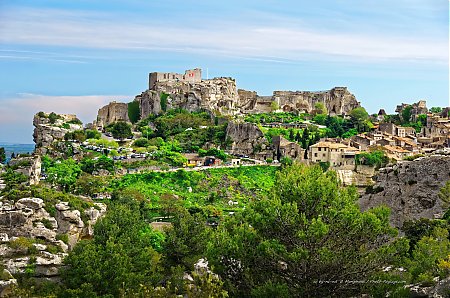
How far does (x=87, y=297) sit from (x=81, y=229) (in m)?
11.2

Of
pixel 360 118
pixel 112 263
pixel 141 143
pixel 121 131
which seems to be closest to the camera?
pixel 112 263

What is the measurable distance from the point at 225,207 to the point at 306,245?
31395 millimetres

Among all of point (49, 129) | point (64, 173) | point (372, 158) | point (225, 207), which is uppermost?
point (49, 129)

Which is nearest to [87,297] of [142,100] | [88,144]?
[88,144]

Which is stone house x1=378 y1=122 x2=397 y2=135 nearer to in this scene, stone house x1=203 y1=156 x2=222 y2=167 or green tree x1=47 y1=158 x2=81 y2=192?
stone house x1=203 y1=156 x2=222 y2=167

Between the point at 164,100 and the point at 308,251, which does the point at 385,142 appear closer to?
the point at 164,100

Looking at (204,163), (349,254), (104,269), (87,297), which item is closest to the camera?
(349,254)

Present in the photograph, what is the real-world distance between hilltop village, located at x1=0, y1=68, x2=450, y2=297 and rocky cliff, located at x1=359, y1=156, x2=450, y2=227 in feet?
0.23

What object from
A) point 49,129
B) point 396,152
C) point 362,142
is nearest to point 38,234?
point 396,152

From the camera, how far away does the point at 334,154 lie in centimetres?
6181

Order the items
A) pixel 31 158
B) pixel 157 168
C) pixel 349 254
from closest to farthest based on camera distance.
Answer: pixel 349 254 → pixel 31 158 → pixel 157 168

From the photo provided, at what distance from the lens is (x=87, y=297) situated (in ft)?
86.3

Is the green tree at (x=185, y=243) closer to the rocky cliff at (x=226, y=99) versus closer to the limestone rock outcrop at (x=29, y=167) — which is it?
the limestone rock outcrop at (x=29, y=167)

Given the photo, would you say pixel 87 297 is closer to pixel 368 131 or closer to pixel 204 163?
pixel 204 163
